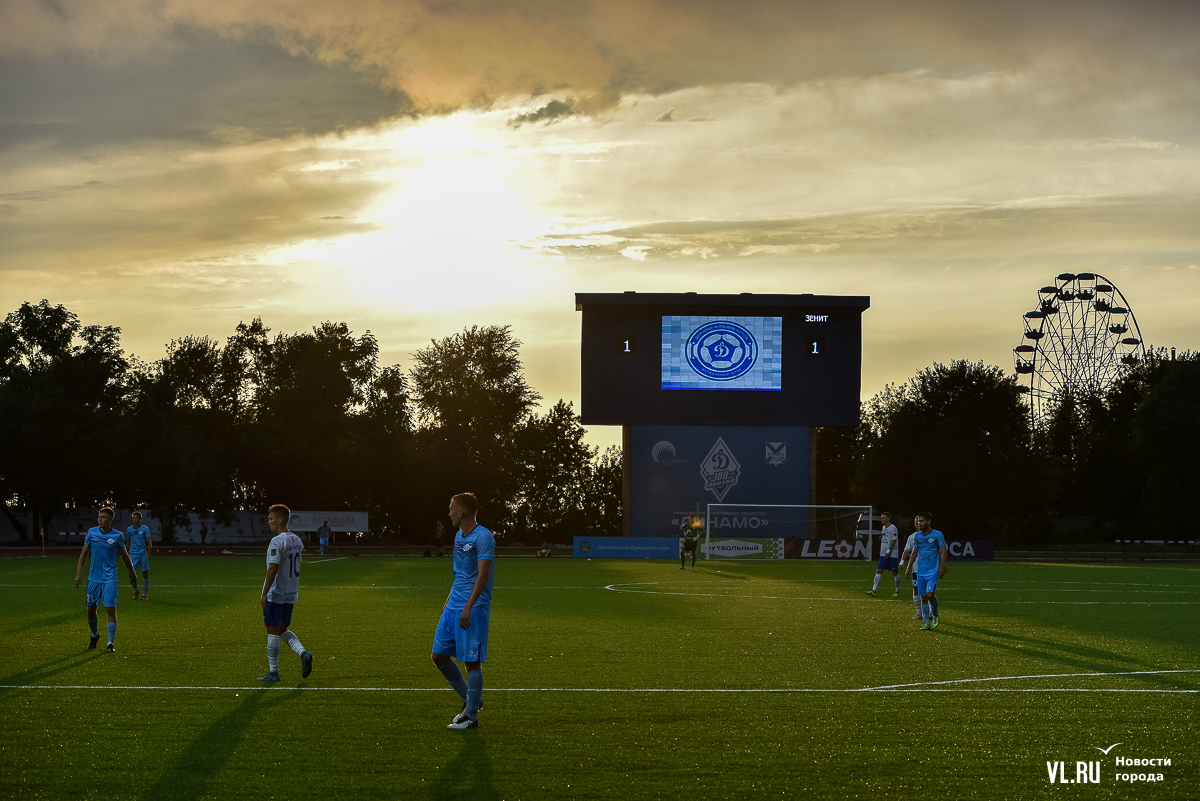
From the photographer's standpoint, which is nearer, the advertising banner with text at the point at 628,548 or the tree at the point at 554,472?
the advertising banner with text at the point at 628,548

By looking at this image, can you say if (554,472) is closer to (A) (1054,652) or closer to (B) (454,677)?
(A) (1054,652)

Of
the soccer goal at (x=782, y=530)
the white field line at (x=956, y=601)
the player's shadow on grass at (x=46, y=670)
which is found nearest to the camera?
the player's shadow on grass at (x=46, y=670)

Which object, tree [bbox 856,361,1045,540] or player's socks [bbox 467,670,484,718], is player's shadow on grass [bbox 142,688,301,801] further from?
tree [bbox 856,361,1045,540]

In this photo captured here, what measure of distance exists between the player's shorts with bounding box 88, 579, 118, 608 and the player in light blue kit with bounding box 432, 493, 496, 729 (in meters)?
7.26

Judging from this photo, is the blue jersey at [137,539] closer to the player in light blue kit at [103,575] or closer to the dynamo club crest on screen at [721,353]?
the player in light blue kit at [103,575]

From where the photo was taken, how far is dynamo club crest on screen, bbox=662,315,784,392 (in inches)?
2319

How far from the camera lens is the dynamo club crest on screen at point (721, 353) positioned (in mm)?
58906

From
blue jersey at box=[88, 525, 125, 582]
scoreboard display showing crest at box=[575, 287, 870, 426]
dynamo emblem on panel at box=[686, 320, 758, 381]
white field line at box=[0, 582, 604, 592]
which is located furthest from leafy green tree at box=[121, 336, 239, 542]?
blue jersey at box=[88, 525, 125, 582]

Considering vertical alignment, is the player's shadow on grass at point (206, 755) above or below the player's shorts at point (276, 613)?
below

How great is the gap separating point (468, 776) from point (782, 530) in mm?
52338

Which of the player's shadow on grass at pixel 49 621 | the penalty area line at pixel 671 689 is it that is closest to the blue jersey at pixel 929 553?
the penalty area line at pixel 671 689

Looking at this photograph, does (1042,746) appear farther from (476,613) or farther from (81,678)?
(81,678)

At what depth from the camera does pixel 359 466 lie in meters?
87.8

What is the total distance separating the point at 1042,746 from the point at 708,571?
32.7m
